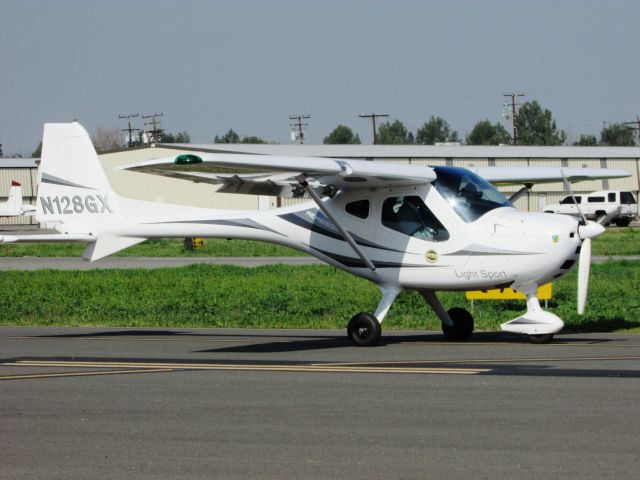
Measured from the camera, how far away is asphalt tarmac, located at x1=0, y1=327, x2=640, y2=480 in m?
6.82

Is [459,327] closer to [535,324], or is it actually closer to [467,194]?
[535,324]

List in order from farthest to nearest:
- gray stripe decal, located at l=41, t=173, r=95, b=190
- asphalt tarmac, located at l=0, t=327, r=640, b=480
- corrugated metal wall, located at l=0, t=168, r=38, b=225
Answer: corrugated metal wall, located at l=0, t=168, r=38, b=225, gray stripe decal, located at l=41, t=173, r=95, b=190, asphalt tarmac, located at l=0, t=327, r=640, b=480

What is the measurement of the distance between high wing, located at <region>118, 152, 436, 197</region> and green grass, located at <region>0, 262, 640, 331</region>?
11.2 feet

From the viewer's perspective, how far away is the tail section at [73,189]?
1659 cm

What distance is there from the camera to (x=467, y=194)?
45.5 ft

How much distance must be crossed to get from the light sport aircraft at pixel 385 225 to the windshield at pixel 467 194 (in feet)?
0.04

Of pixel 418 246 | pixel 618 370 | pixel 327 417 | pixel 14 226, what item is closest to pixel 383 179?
pixel 418 246

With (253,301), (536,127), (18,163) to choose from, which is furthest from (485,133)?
(253,301)

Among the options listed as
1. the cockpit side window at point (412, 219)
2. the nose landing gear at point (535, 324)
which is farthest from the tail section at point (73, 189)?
the nose landing gear at point (535, 324)

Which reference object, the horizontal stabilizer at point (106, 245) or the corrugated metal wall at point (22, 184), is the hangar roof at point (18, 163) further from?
the horizontal stabilizer at point (106, 245)

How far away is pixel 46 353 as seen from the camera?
1377cm

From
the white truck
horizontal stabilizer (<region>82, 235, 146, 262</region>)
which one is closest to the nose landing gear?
horizontal stabilizer (<region>82, 235, 146, 262</region>)

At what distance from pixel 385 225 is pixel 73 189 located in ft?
17.6

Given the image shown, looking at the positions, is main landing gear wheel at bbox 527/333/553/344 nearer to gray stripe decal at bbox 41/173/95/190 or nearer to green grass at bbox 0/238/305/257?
gray stripe decal at bbox 41/173/95/190
